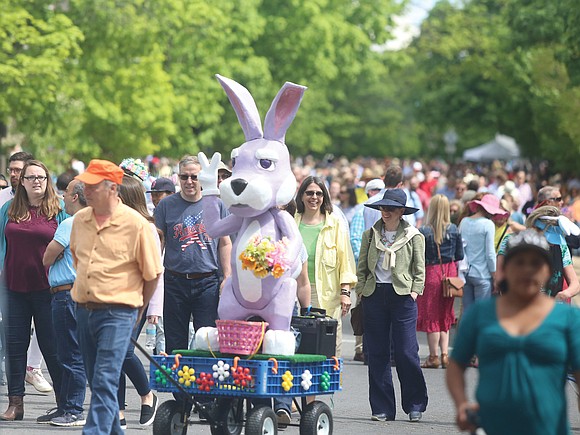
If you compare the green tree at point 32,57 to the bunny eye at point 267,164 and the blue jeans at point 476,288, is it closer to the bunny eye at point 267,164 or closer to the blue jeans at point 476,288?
the blue jeans at point 476,288

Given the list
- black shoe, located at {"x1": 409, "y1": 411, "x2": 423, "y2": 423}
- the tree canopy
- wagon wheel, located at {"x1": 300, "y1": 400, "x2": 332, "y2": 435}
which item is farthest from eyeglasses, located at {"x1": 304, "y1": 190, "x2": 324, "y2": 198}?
the tree canopy

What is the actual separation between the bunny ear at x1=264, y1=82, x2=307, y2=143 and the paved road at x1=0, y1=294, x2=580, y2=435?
2.06 meters

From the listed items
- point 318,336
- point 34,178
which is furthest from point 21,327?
point 318,336

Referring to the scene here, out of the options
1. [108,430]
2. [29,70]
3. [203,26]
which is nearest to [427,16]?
[203,26]

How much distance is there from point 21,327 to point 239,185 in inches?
87.6

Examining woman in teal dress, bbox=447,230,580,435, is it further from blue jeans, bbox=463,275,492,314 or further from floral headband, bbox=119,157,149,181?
blue jeans, bbox=463,275,492,314

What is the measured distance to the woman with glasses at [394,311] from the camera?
11.2m

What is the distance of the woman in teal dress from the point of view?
19.7ft

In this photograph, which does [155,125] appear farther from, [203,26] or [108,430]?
[108,430]

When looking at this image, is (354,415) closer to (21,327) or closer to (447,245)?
(21,327)

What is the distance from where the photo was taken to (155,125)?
33781mm

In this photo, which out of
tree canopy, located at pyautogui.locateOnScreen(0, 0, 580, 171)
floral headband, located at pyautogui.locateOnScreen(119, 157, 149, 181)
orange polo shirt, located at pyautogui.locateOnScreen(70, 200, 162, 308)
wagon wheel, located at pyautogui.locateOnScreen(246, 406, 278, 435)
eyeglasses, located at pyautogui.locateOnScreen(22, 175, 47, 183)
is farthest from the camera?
tree canopy, located at pyautogui.locateOnScreen(0, 0, 580, 171)

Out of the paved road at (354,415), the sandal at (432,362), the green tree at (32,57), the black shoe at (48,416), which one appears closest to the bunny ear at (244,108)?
the paved road at (354,415)

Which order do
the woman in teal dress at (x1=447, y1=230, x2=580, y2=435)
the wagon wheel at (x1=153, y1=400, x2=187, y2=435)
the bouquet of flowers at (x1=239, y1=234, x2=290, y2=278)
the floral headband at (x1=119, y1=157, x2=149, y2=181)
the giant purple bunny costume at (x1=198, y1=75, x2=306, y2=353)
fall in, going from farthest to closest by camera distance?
the floral headband at (x1=119, y1=157, x2=149, y2=181) < the giant purple bunny costume at (x1=198, y1=75, x2=306, y2=353) < the bouquet of flowers at (x1=239, y1=234, x2=290, y2=278) < the wagon wheel at (x1=153, y1=400, x2=187, y2=435) < the woman in teal dress at (x1=447, y1=230, x2=580, y2=435)
